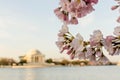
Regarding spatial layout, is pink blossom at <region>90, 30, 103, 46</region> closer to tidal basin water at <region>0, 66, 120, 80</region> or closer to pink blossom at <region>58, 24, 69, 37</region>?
pink blossom at <region>58, 24, 69, 37</region>

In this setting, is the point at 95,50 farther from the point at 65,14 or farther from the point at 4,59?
the point at 4,59

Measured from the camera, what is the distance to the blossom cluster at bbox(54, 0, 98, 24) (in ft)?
7.02

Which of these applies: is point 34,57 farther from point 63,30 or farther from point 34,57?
point 63,30

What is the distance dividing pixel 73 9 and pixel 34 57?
11451cm

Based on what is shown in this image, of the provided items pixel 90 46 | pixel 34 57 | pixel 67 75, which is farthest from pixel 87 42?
pixel 34 57

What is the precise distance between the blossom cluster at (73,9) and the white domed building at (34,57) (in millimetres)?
113617

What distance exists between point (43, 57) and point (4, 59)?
27886mm

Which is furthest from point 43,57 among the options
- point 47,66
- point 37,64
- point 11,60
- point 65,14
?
point 65,14

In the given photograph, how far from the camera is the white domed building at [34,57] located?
11600 cm

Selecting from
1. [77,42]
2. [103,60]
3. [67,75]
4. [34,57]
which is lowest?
[103,60]

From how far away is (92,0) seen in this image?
212 cm

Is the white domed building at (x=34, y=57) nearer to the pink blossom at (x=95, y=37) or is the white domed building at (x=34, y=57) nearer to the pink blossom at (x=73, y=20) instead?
the pink blossom at (x=73, y=20)

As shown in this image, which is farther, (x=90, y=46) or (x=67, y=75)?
(x=67, y=75)

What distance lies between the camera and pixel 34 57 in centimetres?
11631
